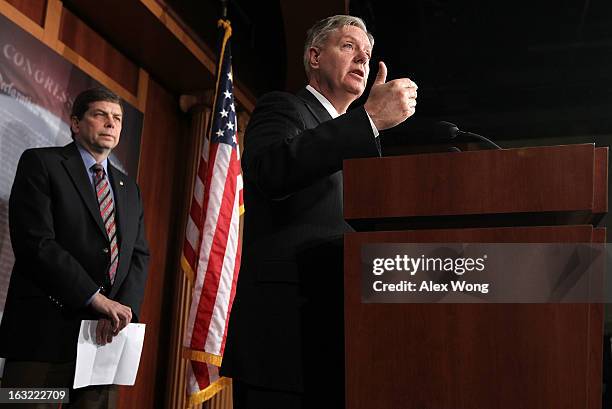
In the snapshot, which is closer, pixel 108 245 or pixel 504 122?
pixel 108 245

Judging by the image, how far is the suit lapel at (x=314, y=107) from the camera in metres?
1.46

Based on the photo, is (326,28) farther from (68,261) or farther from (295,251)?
(68,261)

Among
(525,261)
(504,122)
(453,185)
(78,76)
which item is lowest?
(525,261)

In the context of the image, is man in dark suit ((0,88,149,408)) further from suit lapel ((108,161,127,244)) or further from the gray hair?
the gray hair

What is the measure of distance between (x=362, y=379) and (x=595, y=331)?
324 millimetres

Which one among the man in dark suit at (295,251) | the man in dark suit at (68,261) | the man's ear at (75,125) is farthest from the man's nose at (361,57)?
the man's ear at (75,125)

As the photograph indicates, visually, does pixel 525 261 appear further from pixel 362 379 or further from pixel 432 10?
pixel 432 10

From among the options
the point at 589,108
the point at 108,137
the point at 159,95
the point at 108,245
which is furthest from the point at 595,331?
the point at 589,108

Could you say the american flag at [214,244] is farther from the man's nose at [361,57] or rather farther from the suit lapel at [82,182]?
the man's nose at [361,57]

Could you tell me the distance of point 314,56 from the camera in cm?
166

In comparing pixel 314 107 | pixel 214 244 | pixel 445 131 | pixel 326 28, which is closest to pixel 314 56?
pixel 326 28

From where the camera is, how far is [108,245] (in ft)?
7.95

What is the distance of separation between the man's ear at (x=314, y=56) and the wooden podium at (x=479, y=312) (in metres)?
0.72

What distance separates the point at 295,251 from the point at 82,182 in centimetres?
147
